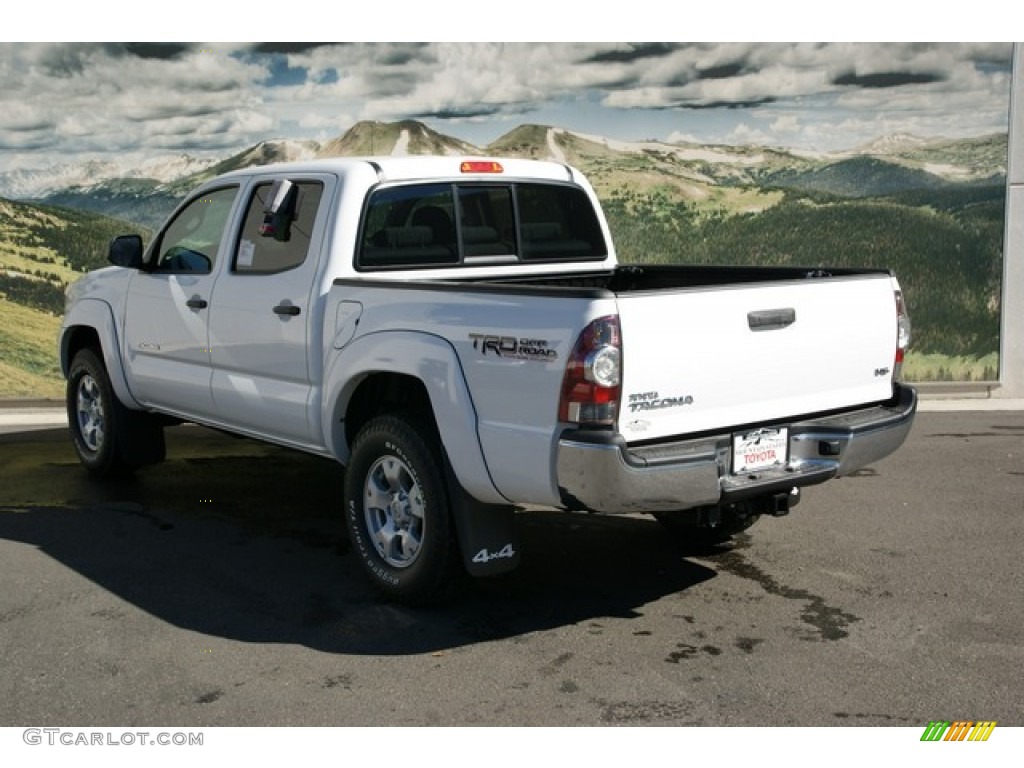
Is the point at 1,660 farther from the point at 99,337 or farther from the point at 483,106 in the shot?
the point at 483,106

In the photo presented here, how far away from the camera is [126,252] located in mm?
7395

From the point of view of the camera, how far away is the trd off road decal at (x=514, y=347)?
4741 mm

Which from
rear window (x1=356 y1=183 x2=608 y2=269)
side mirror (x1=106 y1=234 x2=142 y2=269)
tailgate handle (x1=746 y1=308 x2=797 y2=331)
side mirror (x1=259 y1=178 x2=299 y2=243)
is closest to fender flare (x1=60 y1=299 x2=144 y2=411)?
side mirror (x1=106 y1=234 x2=142 y2=269)

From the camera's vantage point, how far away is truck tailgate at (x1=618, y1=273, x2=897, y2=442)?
4754mm

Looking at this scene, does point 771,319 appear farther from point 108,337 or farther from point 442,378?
point 108,337

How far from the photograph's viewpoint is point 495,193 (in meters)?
6.78

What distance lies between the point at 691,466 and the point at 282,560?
2480 millimetres

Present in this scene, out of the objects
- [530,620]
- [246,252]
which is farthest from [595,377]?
[246,252]

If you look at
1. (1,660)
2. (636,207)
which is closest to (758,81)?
(636,207)

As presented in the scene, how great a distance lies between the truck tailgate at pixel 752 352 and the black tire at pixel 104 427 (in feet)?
14.6

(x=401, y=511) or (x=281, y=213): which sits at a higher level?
(x=281, y=213)

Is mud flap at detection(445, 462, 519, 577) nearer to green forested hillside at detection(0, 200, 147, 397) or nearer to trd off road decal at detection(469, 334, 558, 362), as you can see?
trd off road decal at detection(469, 334, 558, 362)

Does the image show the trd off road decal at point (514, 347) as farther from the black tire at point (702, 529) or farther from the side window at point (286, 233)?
the black tire at point (702, 529)

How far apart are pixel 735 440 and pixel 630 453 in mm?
563
